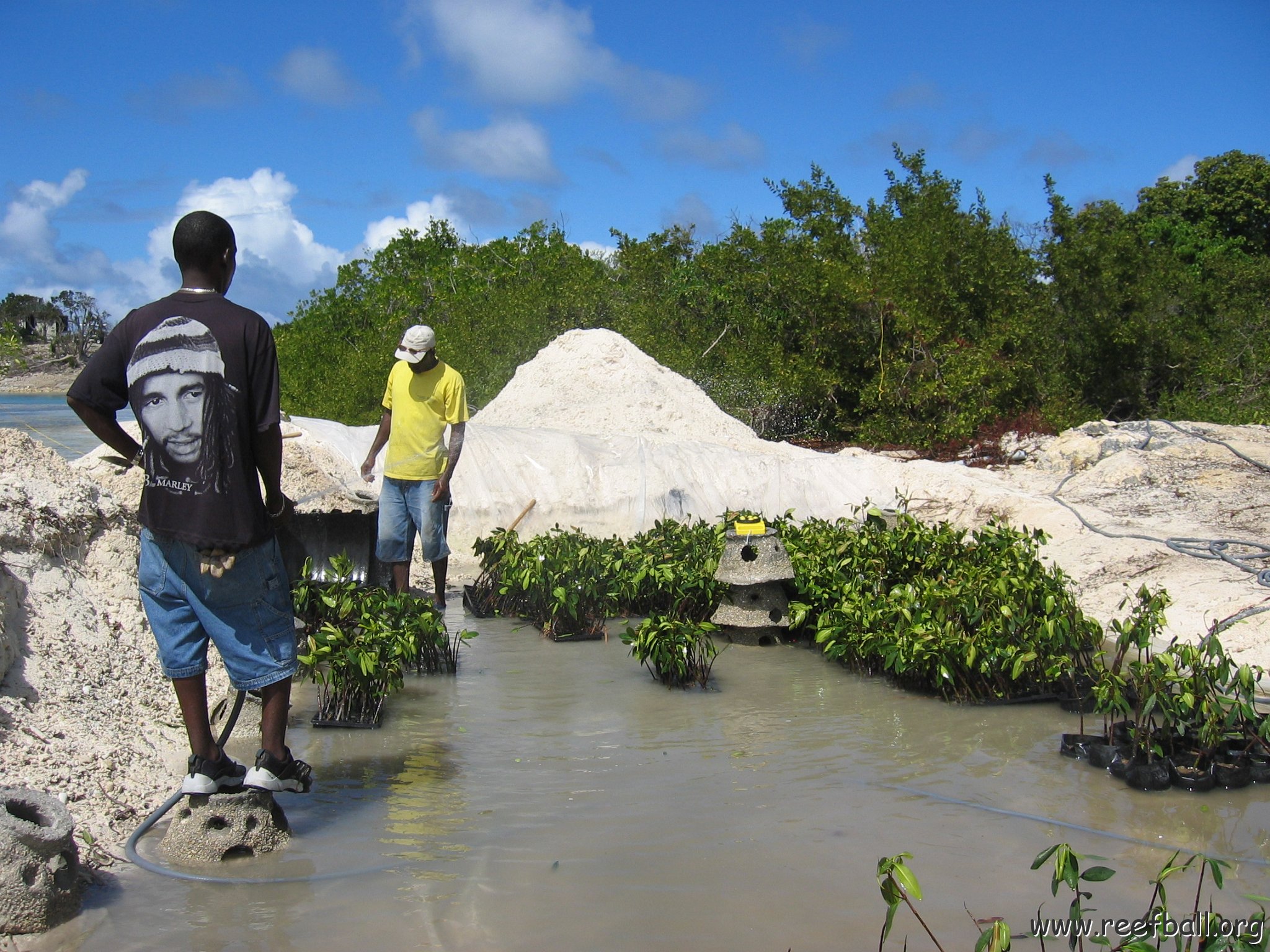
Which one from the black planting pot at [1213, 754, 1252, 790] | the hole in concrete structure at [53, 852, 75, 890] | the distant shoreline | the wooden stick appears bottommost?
the hole in concrete structure at [53, 852, 75, 890]

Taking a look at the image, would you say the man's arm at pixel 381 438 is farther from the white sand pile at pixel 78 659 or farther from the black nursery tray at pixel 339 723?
the black nursery tray at pixel 339 723

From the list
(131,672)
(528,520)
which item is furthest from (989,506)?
(131,672)

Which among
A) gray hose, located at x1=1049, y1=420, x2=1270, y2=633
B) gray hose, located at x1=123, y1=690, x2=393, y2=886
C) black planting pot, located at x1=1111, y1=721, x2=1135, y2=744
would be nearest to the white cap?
gray hose, located at x1=123, y1=690, x2=393, y2=886

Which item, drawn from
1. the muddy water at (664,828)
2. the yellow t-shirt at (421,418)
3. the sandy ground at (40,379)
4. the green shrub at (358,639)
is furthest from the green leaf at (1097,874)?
the sandy ground at (40,379)

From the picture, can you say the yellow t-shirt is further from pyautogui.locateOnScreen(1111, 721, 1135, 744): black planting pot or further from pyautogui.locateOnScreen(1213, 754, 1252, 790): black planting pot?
pyautogui.locateOnScreen(1213, 754, 1252, 790): black planting pot

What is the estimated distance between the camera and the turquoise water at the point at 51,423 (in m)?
8.59

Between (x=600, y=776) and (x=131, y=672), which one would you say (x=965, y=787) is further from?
(x=131, y=672)

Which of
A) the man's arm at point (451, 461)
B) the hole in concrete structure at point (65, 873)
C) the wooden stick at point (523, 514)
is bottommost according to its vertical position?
Result: the hole in concrete structure at point (65, 873)

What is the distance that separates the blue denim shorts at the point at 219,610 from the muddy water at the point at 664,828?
59 cm

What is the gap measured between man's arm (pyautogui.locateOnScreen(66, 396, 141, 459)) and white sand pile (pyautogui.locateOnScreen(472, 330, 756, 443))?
7344mm

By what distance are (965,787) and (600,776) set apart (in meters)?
1.37

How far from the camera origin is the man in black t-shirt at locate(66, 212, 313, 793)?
9.34ft

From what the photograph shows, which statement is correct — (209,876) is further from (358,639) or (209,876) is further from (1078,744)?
(1078,744)

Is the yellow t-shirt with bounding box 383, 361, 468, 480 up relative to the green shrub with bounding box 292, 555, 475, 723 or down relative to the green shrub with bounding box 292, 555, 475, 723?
up
